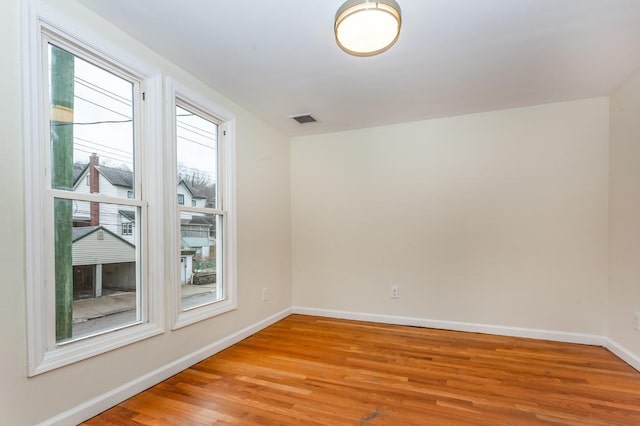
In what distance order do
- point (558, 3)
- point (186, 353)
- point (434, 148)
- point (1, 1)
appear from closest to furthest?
1. point (1, 1)
2. point (558, 3)
3. point (186, 353)
4. point (434, 148)

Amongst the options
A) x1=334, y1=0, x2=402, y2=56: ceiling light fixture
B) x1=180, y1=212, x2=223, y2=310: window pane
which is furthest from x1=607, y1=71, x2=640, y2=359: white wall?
x1=180, y1=212, x2=223, y2=310: window pane

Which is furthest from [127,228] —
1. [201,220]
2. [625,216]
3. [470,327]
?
[625,216]

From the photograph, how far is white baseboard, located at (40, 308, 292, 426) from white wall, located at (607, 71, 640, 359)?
3.36 metres

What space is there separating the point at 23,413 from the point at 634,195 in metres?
4.22

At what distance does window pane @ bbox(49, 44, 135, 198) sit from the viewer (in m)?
1.78

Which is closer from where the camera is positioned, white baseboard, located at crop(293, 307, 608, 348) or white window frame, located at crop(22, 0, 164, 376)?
white window frame, located at crop(22, 0, 164, 376)

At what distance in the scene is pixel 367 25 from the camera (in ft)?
5.44

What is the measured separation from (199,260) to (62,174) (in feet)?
4.09

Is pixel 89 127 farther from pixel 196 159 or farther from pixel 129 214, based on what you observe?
pixel 196 159

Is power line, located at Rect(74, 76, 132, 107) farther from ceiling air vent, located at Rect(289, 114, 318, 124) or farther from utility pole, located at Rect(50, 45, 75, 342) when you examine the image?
ceiling air vent, located at Rect(289, 114, 318, 124)

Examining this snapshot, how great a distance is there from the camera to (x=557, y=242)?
3.09 m

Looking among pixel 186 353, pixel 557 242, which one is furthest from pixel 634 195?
pixel 186 353

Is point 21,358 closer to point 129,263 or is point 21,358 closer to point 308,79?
point 129,263

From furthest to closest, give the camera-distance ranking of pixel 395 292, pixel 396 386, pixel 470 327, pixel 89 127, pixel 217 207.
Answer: pixel 395 292
pixel 470 327
pixel 217 207
pixel 396 386
pixel 89 127
